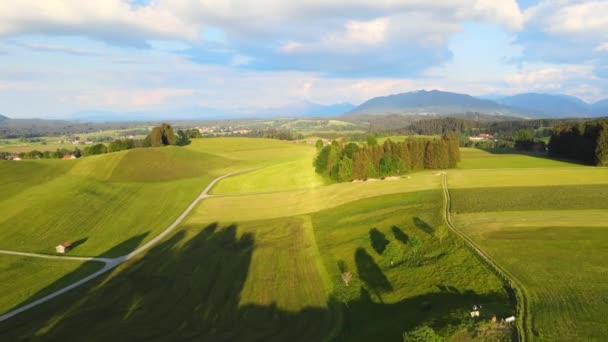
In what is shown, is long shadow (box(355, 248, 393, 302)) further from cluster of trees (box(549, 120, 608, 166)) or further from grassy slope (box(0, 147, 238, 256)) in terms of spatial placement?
cluster of trees (box(549, 120, 608, 166))

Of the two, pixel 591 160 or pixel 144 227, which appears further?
pixel 591 160

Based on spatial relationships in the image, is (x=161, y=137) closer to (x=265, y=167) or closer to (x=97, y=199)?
(x=265, y=167)

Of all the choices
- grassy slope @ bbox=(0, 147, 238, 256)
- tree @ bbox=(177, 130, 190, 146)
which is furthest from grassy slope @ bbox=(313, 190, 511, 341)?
tree @ bbox=(177, 130, 190, 146)

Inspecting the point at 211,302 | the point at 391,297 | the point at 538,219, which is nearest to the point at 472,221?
the point at 538,219

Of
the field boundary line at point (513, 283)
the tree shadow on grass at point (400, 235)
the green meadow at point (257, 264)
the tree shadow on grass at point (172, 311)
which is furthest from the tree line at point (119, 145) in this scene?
the field boundary line at point (513, 283)

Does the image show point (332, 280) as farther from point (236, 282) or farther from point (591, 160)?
point (591, 160)

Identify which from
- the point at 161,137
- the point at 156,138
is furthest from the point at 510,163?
the point at 156,138
